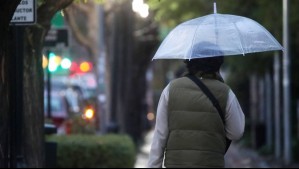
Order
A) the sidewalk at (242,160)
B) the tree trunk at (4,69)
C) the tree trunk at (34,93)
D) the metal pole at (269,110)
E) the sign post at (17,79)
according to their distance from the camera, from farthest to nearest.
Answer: the metal pole at (269,110), the sidewalk at (242,160), the tree trunk at (34,93), the sign post at (17,79), the tree trunk at (4,69)

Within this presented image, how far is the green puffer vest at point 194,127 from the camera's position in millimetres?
6098

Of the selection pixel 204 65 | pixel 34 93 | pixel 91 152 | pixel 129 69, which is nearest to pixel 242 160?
pixel 129 69

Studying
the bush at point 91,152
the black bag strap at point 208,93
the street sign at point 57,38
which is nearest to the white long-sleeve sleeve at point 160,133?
the black bag strap at point 208,93

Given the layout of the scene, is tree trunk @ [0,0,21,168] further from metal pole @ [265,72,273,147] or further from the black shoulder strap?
metal pole @ [265,72,273,147]

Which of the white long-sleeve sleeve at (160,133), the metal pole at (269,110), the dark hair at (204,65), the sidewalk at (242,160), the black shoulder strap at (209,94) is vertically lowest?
the sidewalk at (242,160)

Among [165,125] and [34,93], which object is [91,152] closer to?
[34,93]

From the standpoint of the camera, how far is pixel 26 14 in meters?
9.36

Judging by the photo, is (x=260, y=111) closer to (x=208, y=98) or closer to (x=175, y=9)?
(x=175, y=9)

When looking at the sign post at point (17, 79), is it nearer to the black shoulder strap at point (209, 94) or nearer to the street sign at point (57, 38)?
the black shoulder strap at point (209, 94)

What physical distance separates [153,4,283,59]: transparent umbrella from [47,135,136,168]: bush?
7.65 m

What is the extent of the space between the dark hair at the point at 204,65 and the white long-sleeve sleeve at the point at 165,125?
252mm

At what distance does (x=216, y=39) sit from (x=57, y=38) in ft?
28.8

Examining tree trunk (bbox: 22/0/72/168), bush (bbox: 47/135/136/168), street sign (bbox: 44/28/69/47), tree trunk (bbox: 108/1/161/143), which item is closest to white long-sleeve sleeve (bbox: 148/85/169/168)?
tree trunk (bbox: 22/0/72/168)

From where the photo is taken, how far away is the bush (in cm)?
1456
